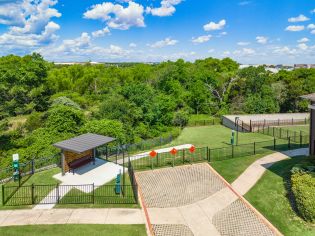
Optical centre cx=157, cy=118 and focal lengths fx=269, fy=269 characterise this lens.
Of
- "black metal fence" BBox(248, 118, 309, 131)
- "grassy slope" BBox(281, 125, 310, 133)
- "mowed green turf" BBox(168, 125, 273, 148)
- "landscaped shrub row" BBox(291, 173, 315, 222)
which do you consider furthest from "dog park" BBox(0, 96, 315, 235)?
"grassy slope" BBox(281, 125, 310, 133)

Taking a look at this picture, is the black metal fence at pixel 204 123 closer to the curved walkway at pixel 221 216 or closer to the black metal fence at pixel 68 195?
the curved walkway at pixel 221 216

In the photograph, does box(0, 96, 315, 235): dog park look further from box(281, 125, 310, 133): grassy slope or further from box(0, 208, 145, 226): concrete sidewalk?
box(281, 125, 310, 133): grassy slope

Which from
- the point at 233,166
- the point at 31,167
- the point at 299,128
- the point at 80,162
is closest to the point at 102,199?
the point at 80,162

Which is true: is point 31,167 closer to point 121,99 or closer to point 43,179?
point 43,179

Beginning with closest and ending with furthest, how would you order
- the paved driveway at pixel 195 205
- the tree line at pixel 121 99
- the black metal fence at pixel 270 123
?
1. the paved driveway at pixel 195 205
2. the tree line at pixel 121 99
3. the black metal fence at pixel 270 123

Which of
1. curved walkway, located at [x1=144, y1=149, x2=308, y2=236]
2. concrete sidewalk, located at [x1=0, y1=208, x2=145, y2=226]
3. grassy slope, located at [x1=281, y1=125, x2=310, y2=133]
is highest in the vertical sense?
grassy slope, located at [x1=281, y1=125, x2=310, y2=133]

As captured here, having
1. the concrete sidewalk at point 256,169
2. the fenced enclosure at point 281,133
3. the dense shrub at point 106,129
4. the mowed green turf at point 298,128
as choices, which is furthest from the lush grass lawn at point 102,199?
the mowed green turf at point 298,128

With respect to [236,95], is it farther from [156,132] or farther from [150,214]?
[150,214]
